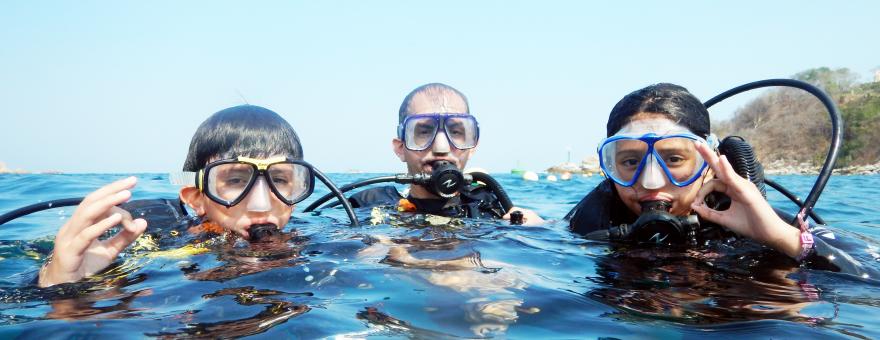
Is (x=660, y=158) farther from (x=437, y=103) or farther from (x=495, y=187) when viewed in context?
(x=437, y=103)

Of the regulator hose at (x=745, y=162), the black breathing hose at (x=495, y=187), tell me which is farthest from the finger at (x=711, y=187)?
the black breathing hose at (x=495, y=187)

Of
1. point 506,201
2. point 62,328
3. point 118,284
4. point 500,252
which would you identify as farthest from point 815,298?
point 506,201

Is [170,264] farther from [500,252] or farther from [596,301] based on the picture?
[596,301]

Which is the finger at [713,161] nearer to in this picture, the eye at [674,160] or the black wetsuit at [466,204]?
the eye at [674,160]

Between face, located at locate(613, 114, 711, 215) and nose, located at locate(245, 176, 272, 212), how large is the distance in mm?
1851

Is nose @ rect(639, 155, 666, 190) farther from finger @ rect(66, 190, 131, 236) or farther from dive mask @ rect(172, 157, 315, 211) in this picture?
finger @ rect(66, 190, 131, 236)

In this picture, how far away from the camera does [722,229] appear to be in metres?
3.01

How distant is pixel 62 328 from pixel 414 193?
3310mm

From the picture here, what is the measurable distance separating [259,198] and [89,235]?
1.02m

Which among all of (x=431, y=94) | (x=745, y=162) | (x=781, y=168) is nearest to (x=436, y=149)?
(x=431, y=94)

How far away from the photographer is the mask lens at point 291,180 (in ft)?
10.3

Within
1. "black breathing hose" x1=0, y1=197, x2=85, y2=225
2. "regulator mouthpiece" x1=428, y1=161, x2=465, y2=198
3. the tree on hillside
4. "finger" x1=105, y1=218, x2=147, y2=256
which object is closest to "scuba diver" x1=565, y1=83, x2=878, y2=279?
"regulator mouthpiece" x1=428, y1=161, x2=465, y2=198

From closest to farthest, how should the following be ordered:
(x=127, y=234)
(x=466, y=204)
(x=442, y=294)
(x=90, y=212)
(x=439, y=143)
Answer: (x=442, y=294) < (x=90, y=212) < (x=127, y=234) < (x=439, y=143) < (x=466, y=204)

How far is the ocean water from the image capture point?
61.4 inches
